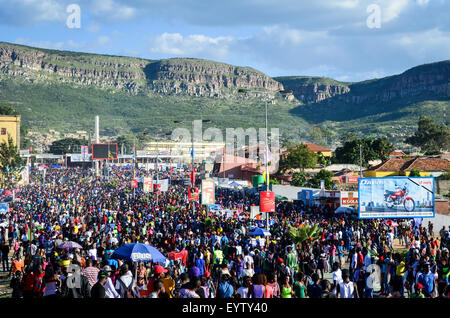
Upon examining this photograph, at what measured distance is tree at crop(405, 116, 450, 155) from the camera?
106312 millimetres

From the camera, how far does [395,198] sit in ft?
66.6

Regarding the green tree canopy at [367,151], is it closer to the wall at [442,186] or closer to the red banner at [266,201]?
the wall at [442,186]

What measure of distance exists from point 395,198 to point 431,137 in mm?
94285

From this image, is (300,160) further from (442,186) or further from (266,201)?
(266,201)

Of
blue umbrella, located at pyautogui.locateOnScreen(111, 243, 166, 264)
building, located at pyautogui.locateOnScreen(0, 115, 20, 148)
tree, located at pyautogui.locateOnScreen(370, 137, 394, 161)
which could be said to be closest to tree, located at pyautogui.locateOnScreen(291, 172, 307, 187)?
tree, located at pyautogui.locateOnScreen(370, 137, 394, 161)

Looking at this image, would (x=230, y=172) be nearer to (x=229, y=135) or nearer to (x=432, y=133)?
(x=432, y=133)

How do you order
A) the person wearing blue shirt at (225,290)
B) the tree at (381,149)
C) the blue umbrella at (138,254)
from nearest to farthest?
1. the person wearing blue shirt at (225,290)
2. the blue umbrella at (138,254)
3. the tree at (381,149)

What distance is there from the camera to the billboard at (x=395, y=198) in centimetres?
2019

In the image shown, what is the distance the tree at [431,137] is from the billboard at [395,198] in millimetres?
90247

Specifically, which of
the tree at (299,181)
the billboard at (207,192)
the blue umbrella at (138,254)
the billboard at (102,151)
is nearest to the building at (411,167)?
the tree at (299,181)

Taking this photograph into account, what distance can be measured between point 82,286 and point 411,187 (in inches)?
578

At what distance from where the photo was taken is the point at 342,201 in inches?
1140

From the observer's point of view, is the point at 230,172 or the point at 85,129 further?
the point at 85,129
